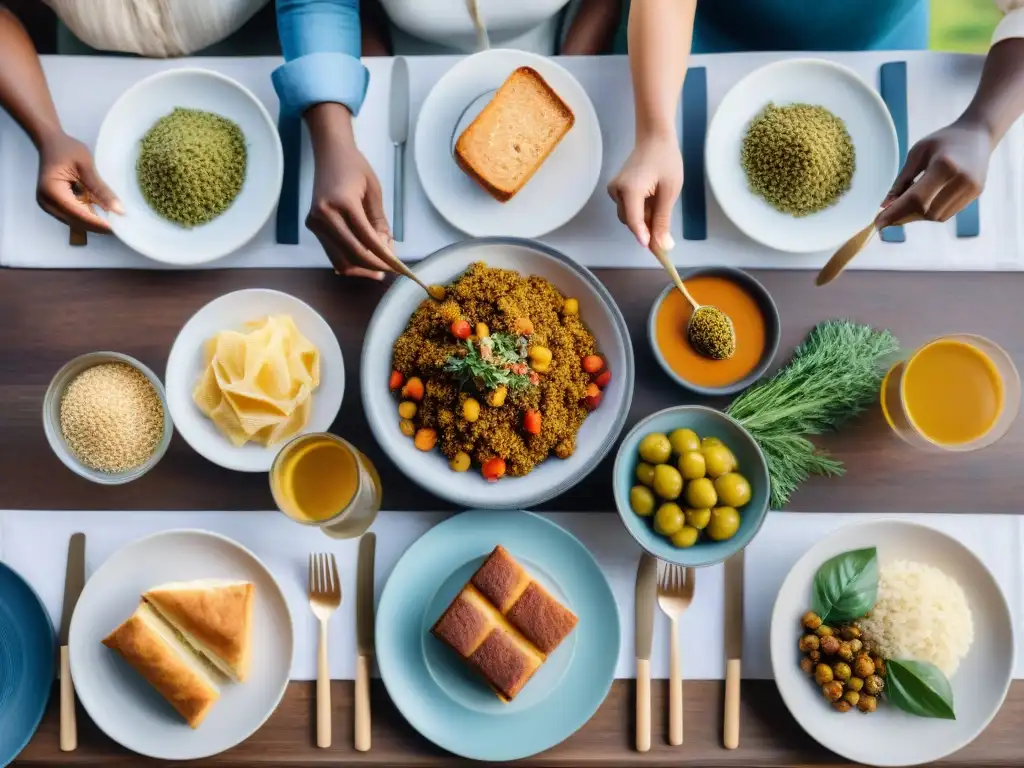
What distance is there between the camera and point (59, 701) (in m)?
1.20

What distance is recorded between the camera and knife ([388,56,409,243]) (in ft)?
4.09

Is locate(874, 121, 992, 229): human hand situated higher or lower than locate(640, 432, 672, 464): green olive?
higher

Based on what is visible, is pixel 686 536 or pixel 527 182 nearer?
pixel 686 536

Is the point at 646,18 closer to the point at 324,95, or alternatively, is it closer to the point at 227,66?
the point at 324,95

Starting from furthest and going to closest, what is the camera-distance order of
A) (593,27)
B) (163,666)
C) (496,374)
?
(593,27) → (163,666) → (496,374)

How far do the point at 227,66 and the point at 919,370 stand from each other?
1.29 m

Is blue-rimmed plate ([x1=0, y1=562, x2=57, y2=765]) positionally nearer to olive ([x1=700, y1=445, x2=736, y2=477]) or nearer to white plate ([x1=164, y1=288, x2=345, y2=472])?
white plate ([x1=164, y1=288, x2=345, y2=472])

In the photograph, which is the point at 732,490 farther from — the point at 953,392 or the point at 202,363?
the point at 202,363

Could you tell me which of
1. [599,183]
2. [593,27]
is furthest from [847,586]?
[593,27]

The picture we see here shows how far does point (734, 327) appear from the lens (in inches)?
46.9

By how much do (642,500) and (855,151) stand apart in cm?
70

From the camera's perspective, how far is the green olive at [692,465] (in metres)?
1.07

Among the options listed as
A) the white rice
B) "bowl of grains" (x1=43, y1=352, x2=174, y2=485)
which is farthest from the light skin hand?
"bowl of grains" (x1=43, y1=352, x2=174, y2=485)

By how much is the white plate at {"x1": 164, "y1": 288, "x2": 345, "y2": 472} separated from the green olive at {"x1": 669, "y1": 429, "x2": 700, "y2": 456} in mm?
535
